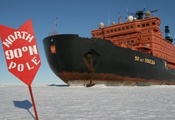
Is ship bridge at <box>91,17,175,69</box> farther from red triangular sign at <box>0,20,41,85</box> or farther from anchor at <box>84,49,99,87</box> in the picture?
red triangular sign at <box>0,20,41,85</box>

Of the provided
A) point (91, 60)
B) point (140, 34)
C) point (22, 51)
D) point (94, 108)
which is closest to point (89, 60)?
point (91, 60)

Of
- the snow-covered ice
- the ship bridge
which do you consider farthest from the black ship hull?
the snow-covered ice

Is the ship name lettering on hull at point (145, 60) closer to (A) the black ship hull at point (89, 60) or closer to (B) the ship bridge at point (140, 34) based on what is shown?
(A) the black ship hull at point (89, 60)

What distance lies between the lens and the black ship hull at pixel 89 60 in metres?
15.8

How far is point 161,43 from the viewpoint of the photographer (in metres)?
25.9

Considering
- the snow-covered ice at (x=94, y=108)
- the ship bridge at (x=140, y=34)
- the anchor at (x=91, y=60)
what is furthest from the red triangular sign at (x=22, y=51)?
the ship bridge at (x=140, y=34)

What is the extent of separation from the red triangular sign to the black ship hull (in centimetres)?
1188

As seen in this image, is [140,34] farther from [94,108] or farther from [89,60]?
[94,108]

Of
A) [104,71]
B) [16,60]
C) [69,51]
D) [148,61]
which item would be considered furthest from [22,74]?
[148,61]

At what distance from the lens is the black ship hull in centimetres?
1580

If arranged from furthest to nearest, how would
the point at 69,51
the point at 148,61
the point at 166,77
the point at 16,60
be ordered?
the point at 166,77 < the point at 148,61 < the point at 69,51 < the point at 16,60

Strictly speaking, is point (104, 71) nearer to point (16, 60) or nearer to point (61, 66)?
point (61, 66)

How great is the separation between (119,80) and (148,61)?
419 centimetres

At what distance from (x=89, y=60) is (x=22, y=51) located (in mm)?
12432
